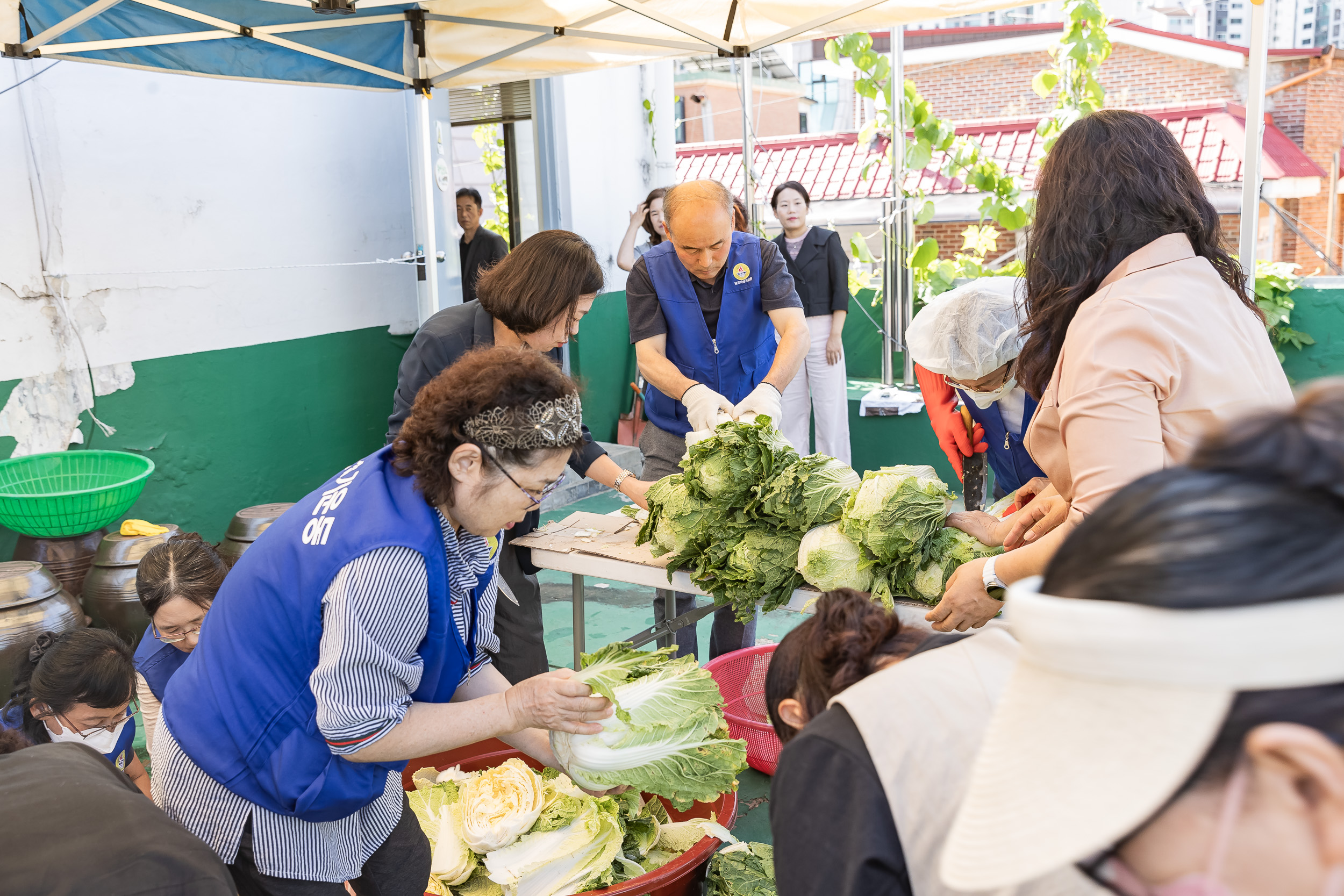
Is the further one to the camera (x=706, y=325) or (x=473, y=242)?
(x=473, y=242)

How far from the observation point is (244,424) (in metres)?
6.13

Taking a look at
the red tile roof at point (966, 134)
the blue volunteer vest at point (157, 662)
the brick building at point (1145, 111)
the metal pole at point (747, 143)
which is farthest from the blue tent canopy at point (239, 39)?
the brick building at point (1145, 111)

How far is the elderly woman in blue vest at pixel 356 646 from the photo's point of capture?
1791 mm

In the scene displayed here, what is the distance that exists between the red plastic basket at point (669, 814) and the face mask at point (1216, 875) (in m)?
1.93

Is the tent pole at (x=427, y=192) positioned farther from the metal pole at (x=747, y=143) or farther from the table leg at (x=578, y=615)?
the table leg at (x=578, y=615)

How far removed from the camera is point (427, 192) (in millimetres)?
6281

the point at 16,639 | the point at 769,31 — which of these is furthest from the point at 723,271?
the point at 16,639

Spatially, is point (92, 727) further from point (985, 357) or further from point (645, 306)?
point (985, 357)

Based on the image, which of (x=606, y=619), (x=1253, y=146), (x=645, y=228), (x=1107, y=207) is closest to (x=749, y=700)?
(x=606, y=619)

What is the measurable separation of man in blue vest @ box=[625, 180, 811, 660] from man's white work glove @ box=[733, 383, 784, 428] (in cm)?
13

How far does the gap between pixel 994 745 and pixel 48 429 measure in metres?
5.41

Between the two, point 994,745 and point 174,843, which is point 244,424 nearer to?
point 174,843

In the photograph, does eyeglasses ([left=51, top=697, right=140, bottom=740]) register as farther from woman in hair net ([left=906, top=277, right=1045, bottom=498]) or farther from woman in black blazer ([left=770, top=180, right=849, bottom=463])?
woman in black blazer ([left=770, top=180, right=849, bottom=463])

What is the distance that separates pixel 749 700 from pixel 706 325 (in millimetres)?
1582
